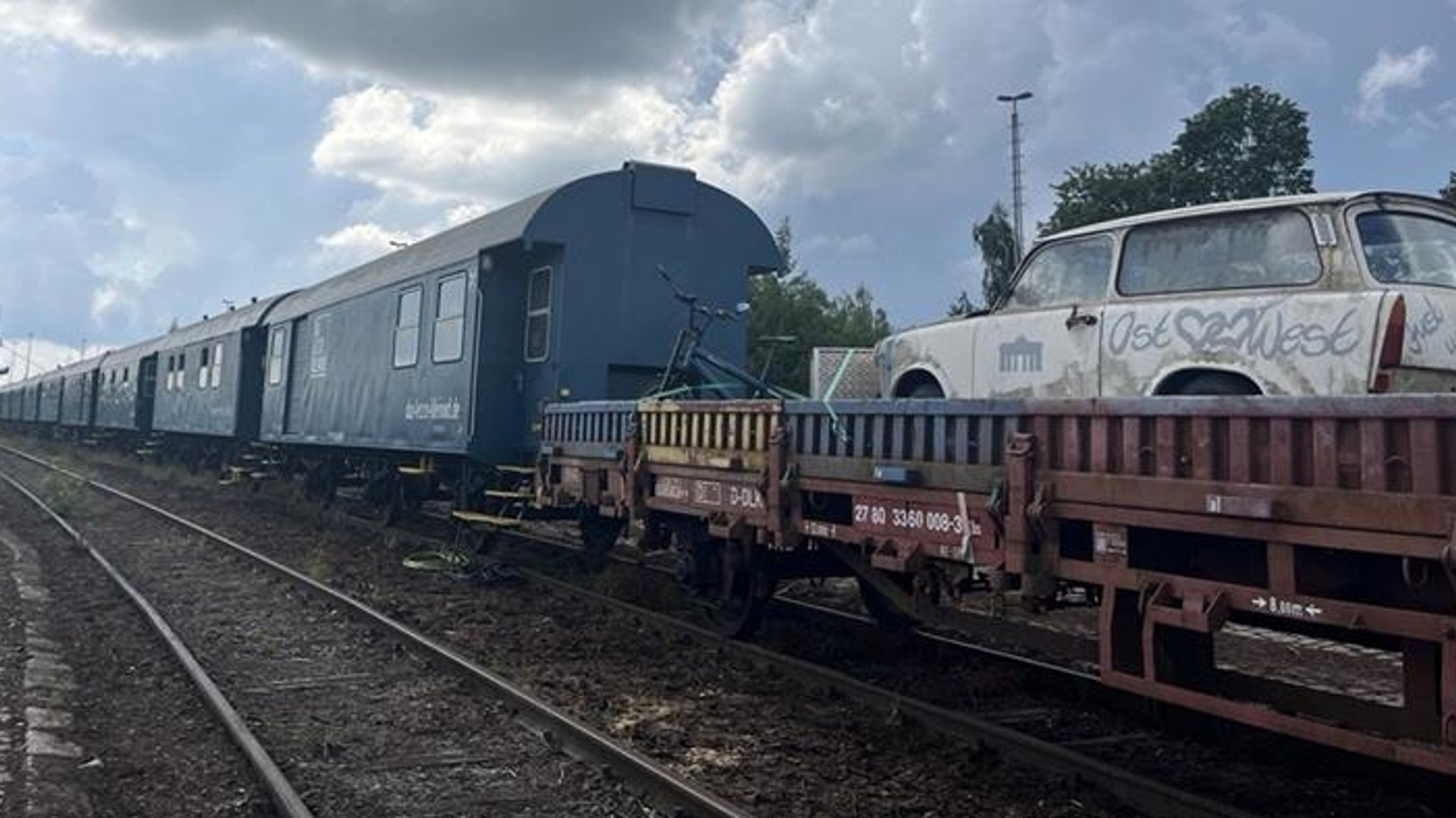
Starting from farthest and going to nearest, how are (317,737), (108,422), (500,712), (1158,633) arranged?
(108,422)
(500,712)
(317,737)
(1158,633)

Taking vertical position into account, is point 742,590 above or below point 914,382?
below

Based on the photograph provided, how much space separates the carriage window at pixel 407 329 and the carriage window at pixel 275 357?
6.18 metres

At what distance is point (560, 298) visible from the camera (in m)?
10.9

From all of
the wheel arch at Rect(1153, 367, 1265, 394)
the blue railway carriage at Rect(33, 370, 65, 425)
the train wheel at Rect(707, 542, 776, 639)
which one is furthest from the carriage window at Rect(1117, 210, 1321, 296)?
the blue railway carriage at Rect(33, 370, 65, 425)

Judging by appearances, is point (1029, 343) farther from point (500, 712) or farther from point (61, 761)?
point (61, 761)

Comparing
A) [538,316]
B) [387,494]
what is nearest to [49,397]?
[387,494]

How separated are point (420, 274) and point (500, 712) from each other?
25.4ft

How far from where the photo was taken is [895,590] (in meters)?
6.24

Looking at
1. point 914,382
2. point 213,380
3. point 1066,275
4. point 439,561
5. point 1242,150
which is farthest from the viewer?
point 1242,150

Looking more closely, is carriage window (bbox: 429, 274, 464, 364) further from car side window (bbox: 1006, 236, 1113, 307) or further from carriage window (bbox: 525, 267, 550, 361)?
car side window (bbox: 1006, 236, 1113, 307)

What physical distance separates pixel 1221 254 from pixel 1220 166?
113 feet

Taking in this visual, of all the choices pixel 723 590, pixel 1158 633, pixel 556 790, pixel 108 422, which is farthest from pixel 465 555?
pixel 108 422

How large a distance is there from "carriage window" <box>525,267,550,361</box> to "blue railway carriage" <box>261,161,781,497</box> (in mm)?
18

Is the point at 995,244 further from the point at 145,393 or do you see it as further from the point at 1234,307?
the point at 1234,307
